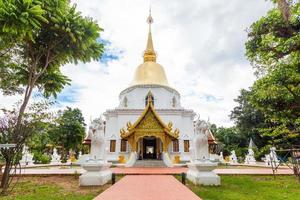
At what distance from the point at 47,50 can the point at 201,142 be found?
675cm

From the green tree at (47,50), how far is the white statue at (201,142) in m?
4.90

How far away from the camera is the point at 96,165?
719 cm

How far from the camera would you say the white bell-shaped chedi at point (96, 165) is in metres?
7.05

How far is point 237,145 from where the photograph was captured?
29656mm

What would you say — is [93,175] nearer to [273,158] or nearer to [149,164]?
[149,164]

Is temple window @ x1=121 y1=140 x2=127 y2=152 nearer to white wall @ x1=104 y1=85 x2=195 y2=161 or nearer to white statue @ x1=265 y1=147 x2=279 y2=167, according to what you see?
white wall @ x1=104 y1=85 x2=195 y2=161

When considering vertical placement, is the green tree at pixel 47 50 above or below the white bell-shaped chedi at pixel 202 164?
above

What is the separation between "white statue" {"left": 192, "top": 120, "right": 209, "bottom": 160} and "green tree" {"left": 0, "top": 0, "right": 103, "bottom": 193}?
490 centimetres

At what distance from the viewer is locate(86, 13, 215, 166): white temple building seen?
15102 millimetres

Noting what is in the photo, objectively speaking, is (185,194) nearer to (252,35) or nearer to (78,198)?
(78,198)

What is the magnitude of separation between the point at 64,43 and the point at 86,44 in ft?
3.15

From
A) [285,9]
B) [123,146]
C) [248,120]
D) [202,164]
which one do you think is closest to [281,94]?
[285,9]

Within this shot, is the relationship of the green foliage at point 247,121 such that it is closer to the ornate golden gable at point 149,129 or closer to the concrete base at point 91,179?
the ornate golden gable at point 149,129

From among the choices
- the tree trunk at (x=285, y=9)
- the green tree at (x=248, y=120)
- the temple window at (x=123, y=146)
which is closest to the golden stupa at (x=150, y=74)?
the temple window at (x=123, y=146)
